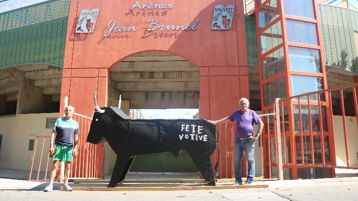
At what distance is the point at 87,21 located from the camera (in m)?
9.16

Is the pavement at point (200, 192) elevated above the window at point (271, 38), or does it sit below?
below

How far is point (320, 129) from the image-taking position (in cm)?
689

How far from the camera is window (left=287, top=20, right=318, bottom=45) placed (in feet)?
25.5

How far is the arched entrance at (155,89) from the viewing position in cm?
997

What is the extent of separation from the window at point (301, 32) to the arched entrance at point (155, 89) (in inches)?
131

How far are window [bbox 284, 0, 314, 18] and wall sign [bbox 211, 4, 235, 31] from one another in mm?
1550

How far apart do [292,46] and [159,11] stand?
384 centimetres

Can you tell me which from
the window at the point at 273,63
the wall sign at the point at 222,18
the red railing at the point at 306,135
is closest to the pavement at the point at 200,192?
the red railing at the point at 306,135

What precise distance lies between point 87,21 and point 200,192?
21.4ft

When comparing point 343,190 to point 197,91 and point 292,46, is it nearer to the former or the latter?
point 292,46

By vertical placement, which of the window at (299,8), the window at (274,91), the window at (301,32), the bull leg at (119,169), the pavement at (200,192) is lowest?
the pavement at (200,192)

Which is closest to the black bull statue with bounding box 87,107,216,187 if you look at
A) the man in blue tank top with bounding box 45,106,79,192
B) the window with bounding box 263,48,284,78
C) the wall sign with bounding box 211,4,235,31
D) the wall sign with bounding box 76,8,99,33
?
the man in blue tank top with bounding box 45,106,79,192

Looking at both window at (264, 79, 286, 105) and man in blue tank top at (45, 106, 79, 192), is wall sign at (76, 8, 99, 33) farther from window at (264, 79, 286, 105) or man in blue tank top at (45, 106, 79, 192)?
window at (264, 79, 286, 105)

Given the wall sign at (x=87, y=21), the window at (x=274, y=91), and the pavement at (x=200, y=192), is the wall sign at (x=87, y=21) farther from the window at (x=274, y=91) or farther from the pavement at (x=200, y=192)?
the window at (x=274, y=91)
